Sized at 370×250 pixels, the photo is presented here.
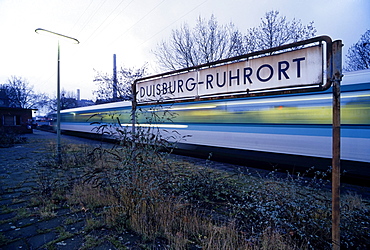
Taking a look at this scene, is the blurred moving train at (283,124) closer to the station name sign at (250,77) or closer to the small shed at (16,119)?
the station name sign at (250,77)

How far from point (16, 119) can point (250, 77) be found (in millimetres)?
29870

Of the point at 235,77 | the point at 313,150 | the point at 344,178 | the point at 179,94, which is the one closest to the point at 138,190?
the point at 179,94

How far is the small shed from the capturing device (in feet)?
77.4

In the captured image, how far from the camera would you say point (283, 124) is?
22.1 feet

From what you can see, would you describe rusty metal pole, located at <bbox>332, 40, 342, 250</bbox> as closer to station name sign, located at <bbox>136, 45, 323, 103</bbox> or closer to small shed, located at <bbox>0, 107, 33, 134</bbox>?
station name sign, located at <bbox>136, 45, 323, 103</bbox>

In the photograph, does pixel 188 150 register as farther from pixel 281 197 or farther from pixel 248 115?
pixel 281 197

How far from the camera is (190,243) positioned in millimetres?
2451

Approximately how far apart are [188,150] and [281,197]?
22.9 feet

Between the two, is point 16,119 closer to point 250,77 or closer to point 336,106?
point 250,77

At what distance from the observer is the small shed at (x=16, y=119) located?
23578 millimetres

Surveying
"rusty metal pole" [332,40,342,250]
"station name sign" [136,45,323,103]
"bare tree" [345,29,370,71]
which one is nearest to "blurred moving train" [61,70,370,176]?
"station name sign" [136,45,323,103]

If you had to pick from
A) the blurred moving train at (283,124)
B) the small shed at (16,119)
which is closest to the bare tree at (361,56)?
the blurred moving train at (283,124)

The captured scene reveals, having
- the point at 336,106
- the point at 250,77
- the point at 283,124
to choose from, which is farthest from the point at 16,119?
the point at 336,106

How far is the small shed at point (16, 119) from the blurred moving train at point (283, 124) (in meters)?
22.9
